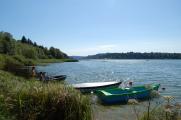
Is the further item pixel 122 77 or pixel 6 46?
pixel 6 46

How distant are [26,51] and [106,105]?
264 feet

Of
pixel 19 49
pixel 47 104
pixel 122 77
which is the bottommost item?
pixel 122 77

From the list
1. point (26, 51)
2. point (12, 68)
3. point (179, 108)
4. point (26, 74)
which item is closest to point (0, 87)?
point (179, 108)

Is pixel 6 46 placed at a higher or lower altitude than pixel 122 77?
higher

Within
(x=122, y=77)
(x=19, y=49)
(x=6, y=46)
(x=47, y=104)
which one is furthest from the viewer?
(x=19, y=49)

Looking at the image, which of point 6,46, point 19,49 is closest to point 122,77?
point 6,46

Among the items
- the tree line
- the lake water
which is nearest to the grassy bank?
the lake water

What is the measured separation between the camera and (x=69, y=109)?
7.74 meters

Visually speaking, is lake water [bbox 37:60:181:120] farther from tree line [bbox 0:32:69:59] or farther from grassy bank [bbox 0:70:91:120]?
tree line [bbox 0:32:69:59]

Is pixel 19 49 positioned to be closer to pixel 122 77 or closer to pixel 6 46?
pixel 6 46

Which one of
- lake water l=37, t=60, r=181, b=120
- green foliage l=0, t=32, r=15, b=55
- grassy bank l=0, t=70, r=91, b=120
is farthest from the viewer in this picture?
green foliage l=0, t=32, r=15, b=55

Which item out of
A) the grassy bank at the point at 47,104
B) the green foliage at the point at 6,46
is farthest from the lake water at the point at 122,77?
the green foliage at the point at 6,46

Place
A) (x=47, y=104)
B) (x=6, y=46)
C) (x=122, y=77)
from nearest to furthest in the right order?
(x=47, y=104), (x=122, y=77), (x=6, y=46)

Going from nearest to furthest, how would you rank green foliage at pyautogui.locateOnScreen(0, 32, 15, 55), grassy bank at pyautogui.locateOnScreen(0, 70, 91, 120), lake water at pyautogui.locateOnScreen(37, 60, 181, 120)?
grassy bank at pyautogui.locateOnScreen(0, 70, 91, 120) < lake water at pyautogui.locateOnScreen(37, 60, 181, 120) < green foliage at pyautogui.locateOnScreen(0, 32, 15, 55)
